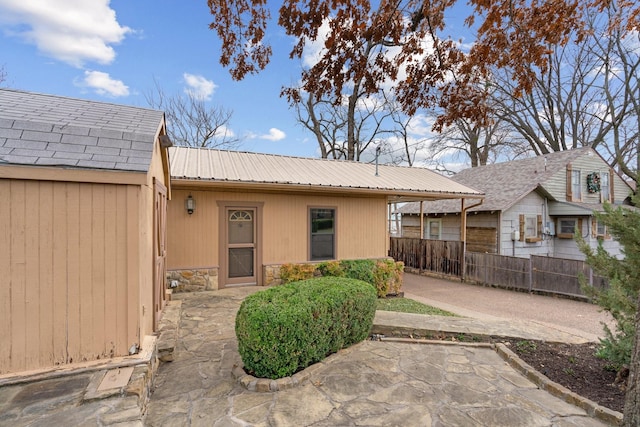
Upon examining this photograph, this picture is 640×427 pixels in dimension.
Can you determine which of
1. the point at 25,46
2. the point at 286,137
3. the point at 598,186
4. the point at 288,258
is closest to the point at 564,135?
the point at 598,186

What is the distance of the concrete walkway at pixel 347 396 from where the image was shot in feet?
7.19

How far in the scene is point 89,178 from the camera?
2572 millimetres

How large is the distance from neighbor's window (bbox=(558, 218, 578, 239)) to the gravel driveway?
625 centimetres

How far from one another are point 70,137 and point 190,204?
4197 mm

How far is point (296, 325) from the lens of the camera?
10.2 feet

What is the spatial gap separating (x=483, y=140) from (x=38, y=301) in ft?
88.8

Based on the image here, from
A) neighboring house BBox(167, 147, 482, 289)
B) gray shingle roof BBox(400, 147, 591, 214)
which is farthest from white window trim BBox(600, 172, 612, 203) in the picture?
neighboring house BBox(167, 147, 482, 289)

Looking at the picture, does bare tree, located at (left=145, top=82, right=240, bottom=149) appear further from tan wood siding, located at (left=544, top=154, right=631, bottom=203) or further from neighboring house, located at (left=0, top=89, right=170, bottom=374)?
tan wood siding, located at (left=544, top=154, right=631, bottom=203)

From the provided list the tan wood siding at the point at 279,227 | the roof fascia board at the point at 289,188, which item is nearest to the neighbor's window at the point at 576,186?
the roof fascia board at the point at 289,188

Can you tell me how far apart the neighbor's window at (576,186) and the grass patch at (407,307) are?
458 inches

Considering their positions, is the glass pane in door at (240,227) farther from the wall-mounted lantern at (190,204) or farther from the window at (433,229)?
the window at (433,229)

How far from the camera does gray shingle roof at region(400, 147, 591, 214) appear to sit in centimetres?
1307

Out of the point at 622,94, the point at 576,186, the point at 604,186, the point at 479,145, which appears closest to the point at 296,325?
the point at 576,186

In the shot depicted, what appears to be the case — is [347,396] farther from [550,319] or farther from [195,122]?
[195,122]
